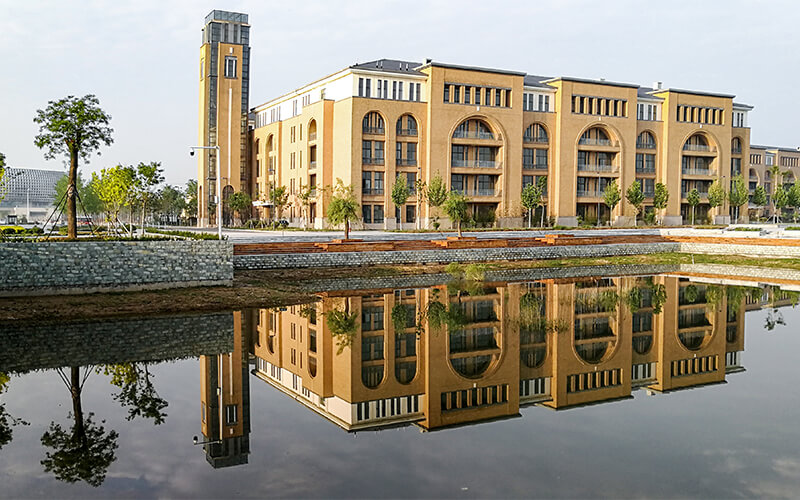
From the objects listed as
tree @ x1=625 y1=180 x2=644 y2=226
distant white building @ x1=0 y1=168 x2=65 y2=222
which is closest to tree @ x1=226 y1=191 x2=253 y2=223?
tree @ x1=625 y1=180 x2=644 y2=226

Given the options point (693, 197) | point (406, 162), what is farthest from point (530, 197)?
point (693, 197)

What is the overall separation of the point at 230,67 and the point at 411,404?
65.6 m

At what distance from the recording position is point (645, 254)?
45812 millimetres

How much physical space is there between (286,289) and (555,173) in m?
45.1

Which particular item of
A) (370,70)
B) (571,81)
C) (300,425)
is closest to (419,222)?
(370,70)

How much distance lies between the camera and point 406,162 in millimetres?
60781

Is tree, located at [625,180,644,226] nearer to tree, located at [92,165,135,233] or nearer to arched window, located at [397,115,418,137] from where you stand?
arched window, located at [397,115,418,137]

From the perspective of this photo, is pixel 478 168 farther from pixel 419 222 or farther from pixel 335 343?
pixel 335 343

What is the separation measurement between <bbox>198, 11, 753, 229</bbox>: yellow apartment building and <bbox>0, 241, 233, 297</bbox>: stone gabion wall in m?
31.5

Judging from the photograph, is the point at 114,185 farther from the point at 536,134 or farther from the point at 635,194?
the point at 635,194

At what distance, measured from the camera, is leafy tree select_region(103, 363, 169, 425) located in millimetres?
12820

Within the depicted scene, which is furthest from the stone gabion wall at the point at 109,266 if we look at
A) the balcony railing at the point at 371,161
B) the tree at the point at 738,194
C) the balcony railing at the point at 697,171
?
the tree at the point at 738,194

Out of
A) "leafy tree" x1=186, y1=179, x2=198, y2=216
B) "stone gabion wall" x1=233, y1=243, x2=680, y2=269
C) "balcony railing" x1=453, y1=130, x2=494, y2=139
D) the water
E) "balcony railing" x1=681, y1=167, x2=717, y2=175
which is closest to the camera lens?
the water

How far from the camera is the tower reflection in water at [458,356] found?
13391 millimetres
